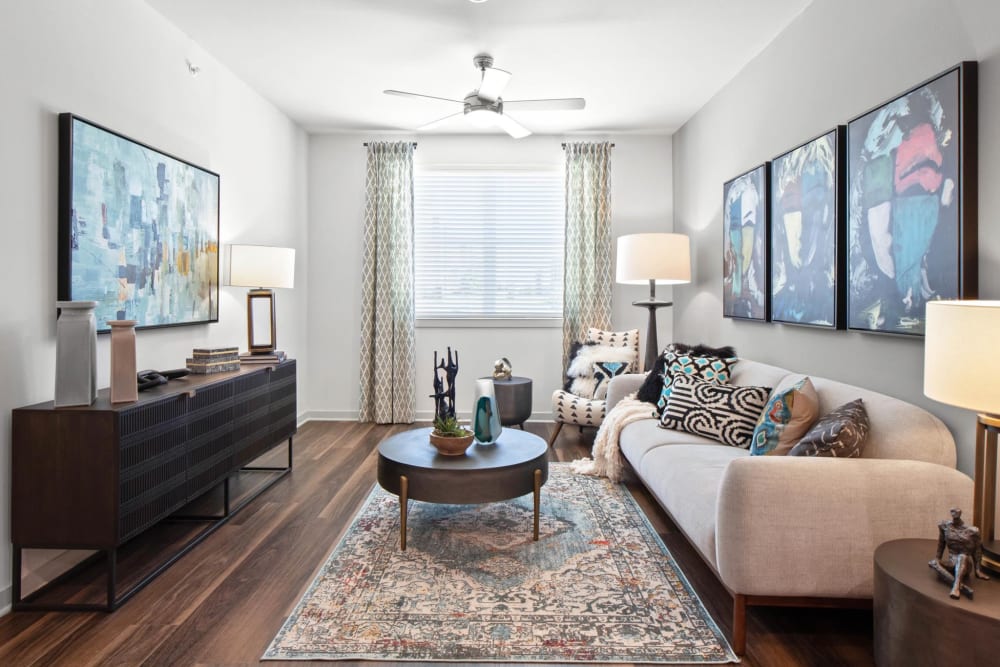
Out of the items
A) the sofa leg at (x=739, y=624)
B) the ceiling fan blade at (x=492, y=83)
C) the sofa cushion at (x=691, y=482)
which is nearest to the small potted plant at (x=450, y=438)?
the sofa cushion at (x=691, y=482)

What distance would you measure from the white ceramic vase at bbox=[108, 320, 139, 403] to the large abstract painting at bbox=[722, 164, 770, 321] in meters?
3.28

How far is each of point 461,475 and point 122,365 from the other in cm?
144

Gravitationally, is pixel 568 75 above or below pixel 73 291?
above

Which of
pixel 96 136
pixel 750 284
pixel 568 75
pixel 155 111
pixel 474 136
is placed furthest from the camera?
pixel 474 136

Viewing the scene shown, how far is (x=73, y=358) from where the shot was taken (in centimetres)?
223

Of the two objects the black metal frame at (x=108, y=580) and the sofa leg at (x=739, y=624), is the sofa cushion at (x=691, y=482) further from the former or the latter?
the black metal frame at (x=108, y=580)

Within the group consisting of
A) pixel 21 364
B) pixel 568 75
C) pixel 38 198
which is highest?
pixel 568 75

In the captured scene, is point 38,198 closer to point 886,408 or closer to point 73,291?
point 73,291

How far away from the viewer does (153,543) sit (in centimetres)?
278

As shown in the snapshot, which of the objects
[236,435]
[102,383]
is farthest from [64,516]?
[236,435]

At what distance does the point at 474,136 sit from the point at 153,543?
4174 millimetres

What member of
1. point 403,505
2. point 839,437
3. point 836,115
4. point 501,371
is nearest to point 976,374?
point 839,437

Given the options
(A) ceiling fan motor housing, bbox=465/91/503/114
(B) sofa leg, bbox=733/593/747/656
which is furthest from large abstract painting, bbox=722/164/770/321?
(B) sofa leg, bbox=733/593/747/656

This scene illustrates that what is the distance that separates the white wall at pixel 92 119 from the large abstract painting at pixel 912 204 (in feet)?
11.3
